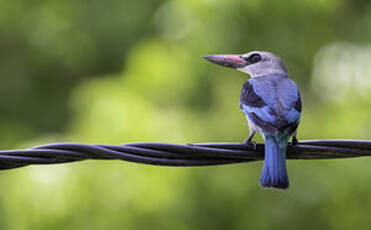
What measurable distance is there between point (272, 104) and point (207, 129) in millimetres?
1509

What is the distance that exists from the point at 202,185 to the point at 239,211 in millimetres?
462

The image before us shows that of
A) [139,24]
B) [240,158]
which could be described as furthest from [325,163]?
[139,24]

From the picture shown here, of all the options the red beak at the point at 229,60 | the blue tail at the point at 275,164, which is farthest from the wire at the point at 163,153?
the red beak at the point at 229,60

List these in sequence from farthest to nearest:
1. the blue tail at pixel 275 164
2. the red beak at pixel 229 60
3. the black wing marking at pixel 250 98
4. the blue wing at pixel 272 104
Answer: the red beak at pixel 229 60 → the black wing marking at pixel 250 98 → the blue wing at pixel 272 104 → the blue tail at pixel 275 164

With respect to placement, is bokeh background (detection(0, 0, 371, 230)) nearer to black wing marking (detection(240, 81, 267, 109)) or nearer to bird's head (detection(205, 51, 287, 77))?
bird's head (detection(205, 51, 287, 77))

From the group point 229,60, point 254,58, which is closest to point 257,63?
point 254,58

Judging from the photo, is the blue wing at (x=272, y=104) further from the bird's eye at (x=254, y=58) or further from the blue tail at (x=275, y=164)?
the bird's eye at (x=254, y=58)

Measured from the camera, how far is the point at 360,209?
21.5 feet

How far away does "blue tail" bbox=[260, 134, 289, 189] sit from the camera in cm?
439

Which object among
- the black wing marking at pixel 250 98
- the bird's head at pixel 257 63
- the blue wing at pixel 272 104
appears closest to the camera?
the blue wing at pixel 272 104

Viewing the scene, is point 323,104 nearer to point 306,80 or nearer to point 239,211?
point 306,80

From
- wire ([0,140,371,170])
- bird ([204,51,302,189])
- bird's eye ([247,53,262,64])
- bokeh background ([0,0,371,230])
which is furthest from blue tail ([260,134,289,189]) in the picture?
bird's eye ([247,53,262,64])

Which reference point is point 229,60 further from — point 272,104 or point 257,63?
point 272,104

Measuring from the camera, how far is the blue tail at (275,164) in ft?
14.4
